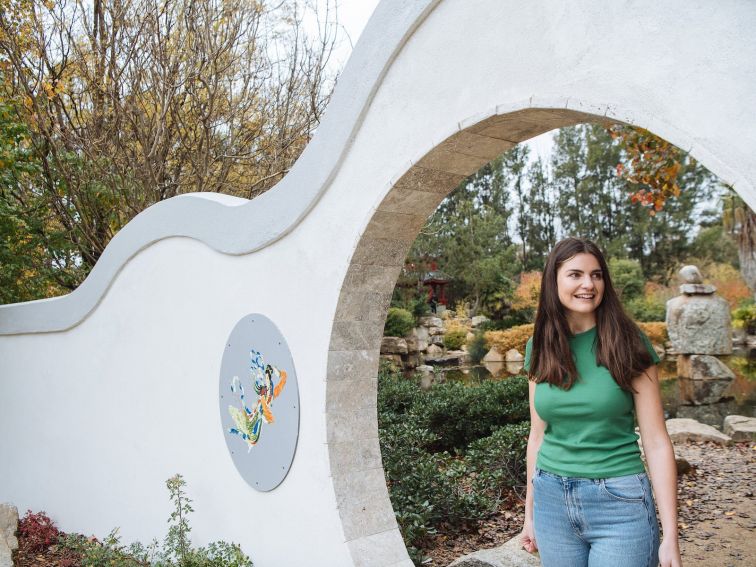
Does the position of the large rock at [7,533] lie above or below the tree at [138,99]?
below

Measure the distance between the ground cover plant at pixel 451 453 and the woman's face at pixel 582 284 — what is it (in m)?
2.14

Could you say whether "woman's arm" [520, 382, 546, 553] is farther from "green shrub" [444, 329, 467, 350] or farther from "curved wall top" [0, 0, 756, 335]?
"green shrub" [444, 329, 467, 350]

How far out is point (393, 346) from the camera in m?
14.0

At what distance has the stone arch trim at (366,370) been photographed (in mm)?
2648

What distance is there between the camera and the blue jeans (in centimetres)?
169

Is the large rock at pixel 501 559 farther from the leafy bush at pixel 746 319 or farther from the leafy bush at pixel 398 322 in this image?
the leafy bush at pixel 746 319

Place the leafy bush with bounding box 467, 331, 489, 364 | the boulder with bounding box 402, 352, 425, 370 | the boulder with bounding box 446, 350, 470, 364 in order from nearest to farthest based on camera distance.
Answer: the boulder with bounding box 402, 352, 425, 370
the boulder with bounding box 446, 350, 470, 364
the leafy bush with bounding box 467, 331, 489, 364

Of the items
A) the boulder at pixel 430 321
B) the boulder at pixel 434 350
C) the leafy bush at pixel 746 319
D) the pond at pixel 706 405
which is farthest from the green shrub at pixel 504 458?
the leafy bush at pixel 746 319

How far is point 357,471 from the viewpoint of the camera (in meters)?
2.84

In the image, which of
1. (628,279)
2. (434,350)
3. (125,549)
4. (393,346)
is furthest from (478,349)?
(125,549)

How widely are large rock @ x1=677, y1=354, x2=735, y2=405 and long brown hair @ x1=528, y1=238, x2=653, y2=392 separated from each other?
8739 mm

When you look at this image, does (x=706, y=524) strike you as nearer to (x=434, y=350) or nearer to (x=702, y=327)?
(x=702, y=327)


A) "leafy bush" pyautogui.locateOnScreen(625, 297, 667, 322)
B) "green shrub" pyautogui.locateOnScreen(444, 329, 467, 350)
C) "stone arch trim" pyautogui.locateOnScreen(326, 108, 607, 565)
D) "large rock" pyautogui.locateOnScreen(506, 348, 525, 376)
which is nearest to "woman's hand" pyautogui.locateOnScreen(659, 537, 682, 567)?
"stone arch trim" pyautogui.locateOnScreen(326, 108, 607, 565)

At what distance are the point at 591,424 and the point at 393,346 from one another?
1227cm
